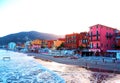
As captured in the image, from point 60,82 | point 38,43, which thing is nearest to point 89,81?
point 60,82

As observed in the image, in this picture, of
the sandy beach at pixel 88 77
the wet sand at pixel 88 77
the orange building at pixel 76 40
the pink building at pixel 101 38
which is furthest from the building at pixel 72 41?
the wet sand at pixel 88 77

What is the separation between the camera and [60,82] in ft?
79.1

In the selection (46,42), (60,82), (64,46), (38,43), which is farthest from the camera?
(38,43)

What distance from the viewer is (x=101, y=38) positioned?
60.0 meters

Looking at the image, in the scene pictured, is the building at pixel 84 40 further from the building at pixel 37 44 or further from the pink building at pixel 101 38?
Result: the building at pixel 37 44

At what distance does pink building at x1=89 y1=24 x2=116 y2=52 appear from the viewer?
6000 cm

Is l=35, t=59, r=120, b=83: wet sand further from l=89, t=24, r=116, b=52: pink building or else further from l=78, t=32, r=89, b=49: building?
l=78, t=32, r=89, b=49: building

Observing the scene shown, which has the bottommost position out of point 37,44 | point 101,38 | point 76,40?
point 101,38

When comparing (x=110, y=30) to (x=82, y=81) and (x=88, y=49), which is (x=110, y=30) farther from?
(x=82, y=81)

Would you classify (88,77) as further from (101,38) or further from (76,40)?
(76,40)

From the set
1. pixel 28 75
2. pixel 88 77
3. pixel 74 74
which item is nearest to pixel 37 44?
pixel 28 75

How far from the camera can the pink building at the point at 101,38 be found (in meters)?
60.0

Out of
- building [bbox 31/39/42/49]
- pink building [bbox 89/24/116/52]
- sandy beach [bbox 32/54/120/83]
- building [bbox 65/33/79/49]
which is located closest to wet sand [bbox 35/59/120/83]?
sandy beach [bbox 32/54/120/83]

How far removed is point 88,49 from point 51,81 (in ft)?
134
